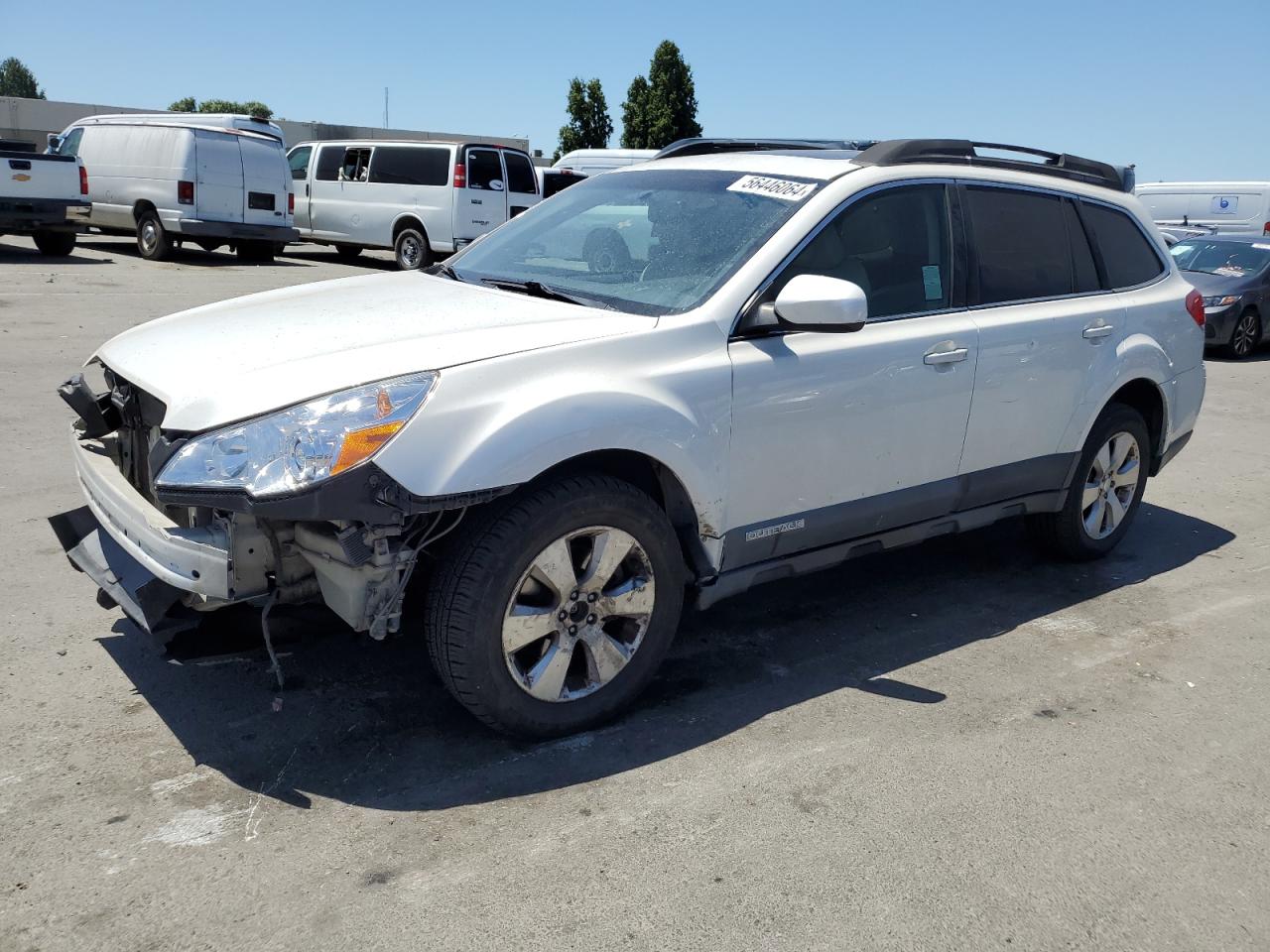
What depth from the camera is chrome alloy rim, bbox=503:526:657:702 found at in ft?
11.4

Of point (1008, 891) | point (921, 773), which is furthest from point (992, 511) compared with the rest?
point (1008, 891)

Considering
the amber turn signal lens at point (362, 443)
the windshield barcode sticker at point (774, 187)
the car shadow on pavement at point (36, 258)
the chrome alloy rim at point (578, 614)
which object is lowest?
the car shadow on pavement at point (36, 258)

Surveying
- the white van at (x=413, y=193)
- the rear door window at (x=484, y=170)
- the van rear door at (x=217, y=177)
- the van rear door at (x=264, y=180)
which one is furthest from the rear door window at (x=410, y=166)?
the van rear door at (x=217, y=177)

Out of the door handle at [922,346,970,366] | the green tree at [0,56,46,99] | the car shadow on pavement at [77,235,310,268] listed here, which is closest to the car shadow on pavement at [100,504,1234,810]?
the door handle at [922,346,970,366]

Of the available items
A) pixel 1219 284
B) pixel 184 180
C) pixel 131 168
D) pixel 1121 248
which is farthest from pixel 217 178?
pixel 1121 248

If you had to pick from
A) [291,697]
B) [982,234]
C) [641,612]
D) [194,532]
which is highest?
[982,234]

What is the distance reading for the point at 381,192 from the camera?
1927 cm

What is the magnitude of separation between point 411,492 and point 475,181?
53.2 ft

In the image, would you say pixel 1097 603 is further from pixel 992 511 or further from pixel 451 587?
pixel 451 587

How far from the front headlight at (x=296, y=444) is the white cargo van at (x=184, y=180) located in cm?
1586

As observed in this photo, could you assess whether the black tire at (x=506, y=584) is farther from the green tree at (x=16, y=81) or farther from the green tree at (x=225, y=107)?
the green tree at (x=16, y=81)

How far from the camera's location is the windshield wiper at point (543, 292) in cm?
401

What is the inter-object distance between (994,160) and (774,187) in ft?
4.43

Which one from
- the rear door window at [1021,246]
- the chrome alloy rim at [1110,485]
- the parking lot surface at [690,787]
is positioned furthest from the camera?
the chrome alloy rim at [1110,485]
